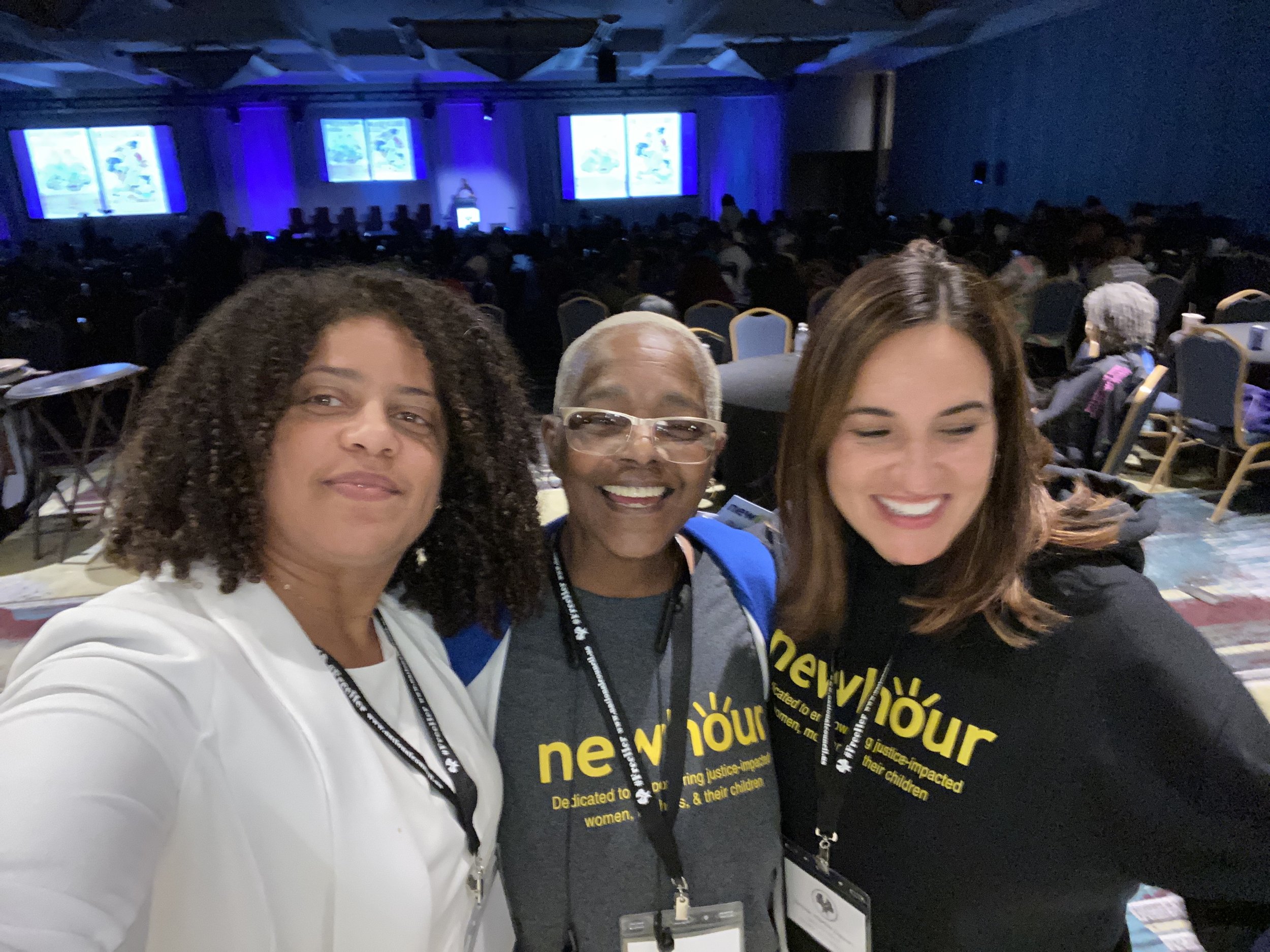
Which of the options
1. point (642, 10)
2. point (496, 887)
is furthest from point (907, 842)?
point (642, 10)

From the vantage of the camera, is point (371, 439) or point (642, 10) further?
point (642, 10)

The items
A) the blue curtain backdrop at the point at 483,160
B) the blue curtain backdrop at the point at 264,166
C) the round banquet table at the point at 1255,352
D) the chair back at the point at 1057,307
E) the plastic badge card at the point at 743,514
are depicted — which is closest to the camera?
the plastic badge card at the point at 743,514

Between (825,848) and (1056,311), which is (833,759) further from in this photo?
(1056,311)

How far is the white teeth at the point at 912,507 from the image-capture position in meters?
1.04

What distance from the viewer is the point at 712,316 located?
21.3 ft

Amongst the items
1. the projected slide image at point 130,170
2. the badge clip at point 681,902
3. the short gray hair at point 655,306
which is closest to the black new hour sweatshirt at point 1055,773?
the badge clip at point 681,902

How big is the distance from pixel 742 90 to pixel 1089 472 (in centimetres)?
1787

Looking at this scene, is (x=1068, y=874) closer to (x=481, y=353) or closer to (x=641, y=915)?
(x=641, y=915)

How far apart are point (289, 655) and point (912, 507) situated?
0.85 m

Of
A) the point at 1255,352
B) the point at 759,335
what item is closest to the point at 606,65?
the point at 759,335

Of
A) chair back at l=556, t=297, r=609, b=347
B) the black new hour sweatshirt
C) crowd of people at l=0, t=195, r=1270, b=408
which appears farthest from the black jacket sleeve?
chair back at l=556, t=297, r=609, b=347

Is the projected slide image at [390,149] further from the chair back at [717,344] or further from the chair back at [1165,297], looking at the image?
the chair back at [1165,297]

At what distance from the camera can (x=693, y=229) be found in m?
15.6

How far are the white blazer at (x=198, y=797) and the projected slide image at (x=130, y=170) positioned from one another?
18910mm
